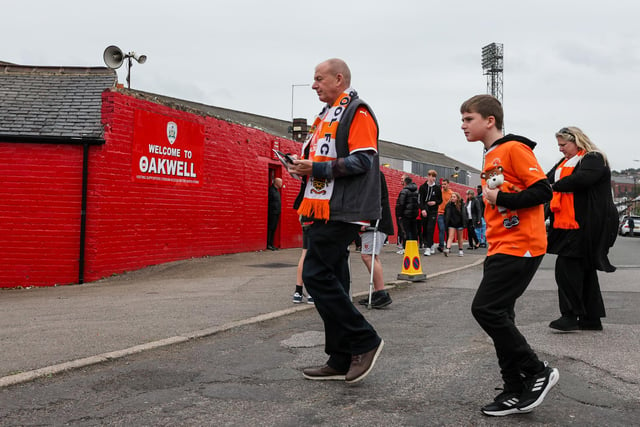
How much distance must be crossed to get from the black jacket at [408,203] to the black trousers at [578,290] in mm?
8212

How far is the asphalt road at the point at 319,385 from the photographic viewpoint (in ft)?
11.0

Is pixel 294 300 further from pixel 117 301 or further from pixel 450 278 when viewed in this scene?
pixel 450 278

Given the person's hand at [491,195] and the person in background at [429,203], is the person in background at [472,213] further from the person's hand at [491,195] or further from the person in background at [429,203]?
the person's hand at [491,195]

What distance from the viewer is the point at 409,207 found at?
14125 millimetres

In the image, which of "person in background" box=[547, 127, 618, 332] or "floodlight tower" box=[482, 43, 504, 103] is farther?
"floodlight tower" box=[482, 43, 504, 103]

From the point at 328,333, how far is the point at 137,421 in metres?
1.33

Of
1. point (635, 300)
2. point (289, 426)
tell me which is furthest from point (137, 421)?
point (635, 300)

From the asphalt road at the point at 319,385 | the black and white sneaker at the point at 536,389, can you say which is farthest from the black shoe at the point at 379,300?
the black and white sneaker at the point at 536,389

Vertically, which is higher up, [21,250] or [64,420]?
[21,250]

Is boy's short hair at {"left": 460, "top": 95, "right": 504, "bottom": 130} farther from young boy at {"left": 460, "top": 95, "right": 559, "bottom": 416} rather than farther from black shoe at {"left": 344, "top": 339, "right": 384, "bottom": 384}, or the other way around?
black shoe at {"left": 344, "top": 339, "right": 384, "bottom": 384}

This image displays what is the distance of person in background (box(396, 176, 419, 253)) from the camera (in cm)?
1410

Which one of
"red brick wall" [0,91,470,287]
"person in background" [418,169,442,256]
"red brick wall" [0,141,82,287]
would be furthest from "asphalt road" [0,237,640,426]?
"person in background" [418,169,442,256]

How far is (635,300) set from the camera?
7730mm

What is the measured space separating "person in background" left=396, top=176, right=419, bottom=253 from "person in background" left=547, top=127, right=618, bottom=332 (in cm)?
818
